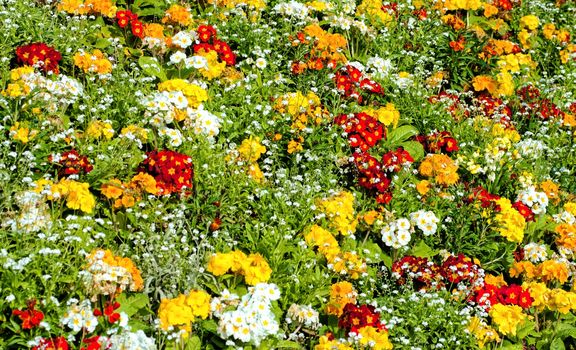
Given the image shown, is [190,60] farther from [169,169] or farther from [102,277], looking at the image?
[102,277]

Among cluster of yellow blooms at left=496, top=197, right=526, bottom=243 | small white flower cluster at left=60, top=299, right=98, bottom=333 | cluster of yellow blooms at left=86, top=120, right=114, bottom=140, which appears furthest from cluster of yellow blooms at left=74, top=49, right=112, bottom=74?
cluster of yellow blooms at left=496, top=197, right=526, bottom=243

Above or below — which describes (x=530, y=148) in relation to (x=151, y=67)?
below

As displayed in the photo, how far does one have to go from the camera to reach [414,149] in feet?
22.7

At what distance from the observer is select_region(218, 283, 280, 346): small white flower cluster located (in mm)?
4766

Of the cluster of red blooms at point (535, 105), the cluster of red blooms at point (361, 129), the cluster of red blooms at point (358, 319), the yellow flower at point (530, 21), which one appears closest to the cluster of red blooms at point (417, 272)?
the cluster of red blooms at point (358, 319)

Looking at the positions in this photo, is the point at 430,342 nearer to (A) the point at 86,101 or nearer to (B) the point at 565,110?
(A) the point at 86,101

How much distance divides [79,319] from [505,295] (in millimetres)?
2909

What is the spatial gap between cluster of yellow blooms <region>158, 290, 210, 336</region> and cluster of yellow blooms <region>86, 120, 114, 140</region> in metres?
1.54

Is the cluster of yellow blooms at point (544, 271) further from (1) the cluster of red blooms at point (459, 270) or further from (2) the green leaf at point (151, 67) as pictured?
(2) the green leaf at point (151, 67)

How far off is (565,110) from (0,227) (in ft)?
17.6

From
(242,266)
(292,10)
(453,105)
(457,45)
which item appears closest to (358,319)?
(242,266)

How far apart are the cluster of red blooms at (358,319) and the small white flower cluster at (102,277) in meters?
1.34

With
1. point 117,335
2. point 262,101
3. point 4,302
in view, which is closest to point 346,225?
point 262,101

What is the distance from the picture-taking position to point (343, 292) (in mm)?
5297
